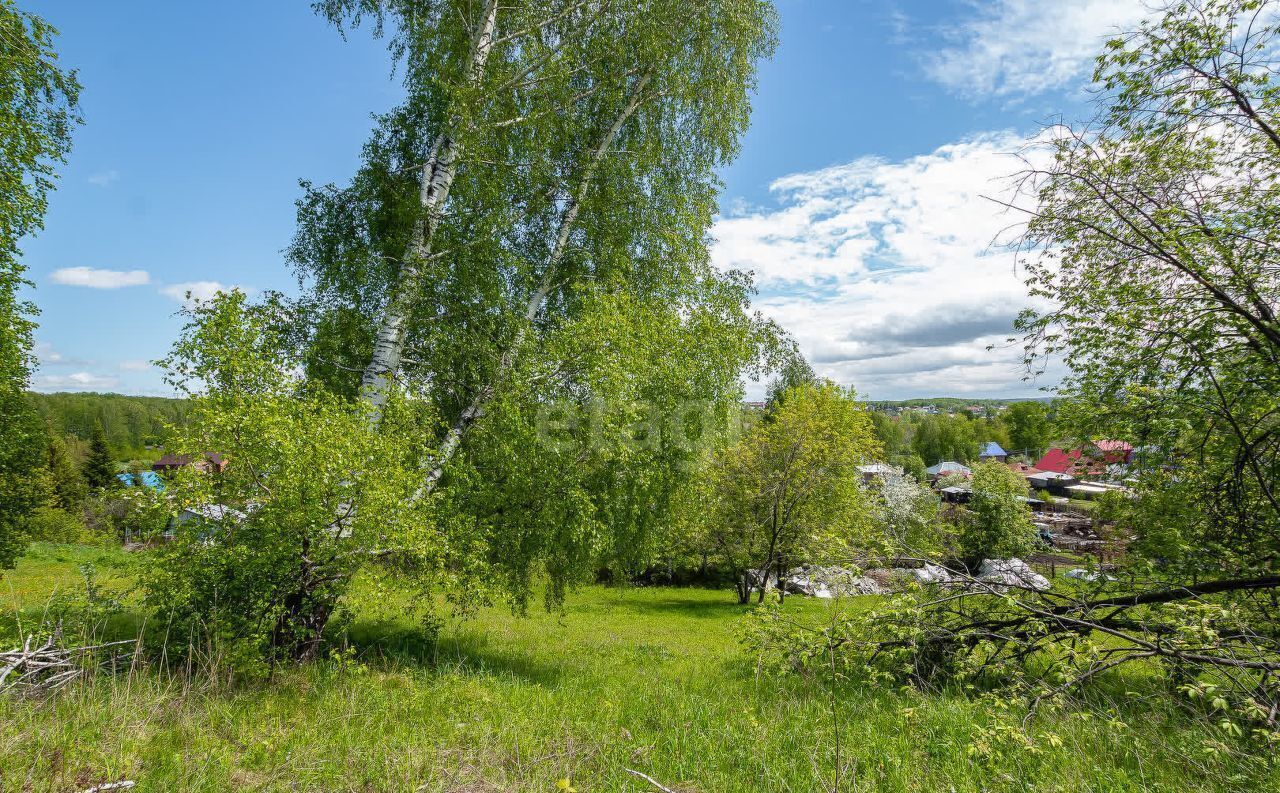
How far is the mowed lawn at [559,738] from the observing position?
354 centimetres

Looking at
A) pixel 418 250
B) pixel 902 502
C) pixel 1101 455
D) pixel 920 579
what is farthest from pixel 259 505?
pixel 902 502

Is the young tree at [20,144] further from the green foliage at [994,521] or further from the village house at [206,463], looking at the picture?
the green foliage at [994,521]

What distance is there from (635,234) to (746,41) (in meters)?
5.25

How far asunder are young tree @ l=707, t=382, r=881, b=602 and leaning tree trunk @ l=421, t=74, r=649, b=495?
10966mm

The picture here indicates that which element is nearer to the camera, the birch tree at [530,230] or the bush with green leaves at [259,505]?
the bush with green leaves at [259,505]

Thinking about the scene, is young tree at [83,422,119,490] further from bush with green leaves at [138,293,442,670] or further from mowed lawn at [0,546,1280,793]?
bush with green leaves at [138,293,442,670]

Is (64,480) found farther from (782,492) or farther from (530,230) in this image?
(782,492)

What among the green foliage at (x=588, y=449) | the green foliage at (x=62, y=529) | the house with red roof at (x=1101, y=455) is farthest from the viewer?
the green foliage at (x=62, y=529)

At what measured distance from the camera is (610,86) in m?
10.5

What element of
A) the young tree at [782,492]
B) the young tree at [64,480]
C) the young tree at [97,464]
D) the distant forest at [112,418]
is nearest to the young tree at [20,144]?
the young tree at [782,492]

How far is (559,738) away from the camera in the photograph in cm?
473

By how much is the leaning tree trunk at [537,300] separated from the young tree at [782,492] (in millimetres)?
10966

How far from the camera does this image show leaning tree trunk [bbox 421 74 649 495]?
8297 mm

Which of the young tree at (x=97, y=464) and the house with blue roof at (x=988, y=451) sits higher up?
the young tree at (x=97, y=464)
